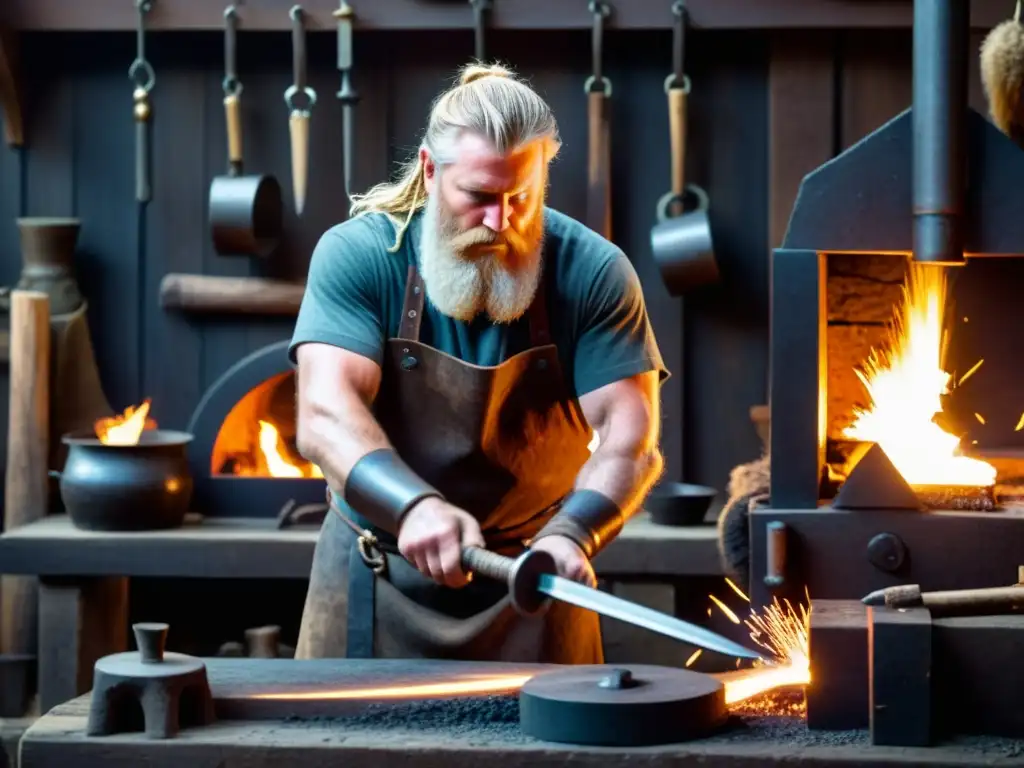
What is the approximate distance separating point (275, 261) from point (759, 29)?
5.03 ft

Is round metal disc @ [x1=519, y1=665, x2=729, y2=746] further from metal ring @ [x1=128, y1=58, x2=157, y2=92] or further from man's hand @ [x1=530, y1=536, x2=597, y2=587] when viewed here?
metal ring @ [x1=128, y1=58, x2=157, y2=92]

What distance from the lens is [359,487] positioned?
259 cm

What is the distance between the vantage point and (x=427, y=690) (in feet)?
8.07

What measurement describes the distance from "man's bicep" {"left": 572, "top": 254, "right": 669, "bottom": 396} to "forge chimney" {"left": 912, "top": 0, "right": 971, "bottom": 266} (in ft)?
2.55

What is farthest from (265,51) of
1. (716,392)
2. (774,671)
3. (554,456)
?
(774,671)

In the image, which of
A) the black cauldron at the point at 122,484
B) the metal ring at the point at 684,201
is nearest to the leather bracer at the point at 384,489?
the black cauldron at the point at 122,484

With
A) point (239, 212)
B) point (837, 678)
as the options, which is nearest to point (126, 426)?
point (239, 212)

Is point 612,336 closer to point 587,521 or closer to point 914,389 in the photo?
point 587,521

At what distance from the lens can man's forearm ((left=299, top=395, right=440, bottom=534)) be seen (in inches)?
98.8

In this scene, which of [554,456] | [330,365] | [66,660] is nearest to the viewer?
[330,365]

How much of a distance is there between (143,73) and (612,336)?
2.42 meters

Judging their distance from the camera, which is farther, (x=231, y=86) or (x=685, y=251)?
(x=231, y=86)

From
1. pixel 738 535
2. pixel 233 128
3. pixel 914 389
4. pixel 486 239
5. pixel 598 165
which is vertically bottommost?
pixel 738 535

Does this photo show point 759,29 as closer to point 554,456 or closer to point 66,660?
point 554,456
